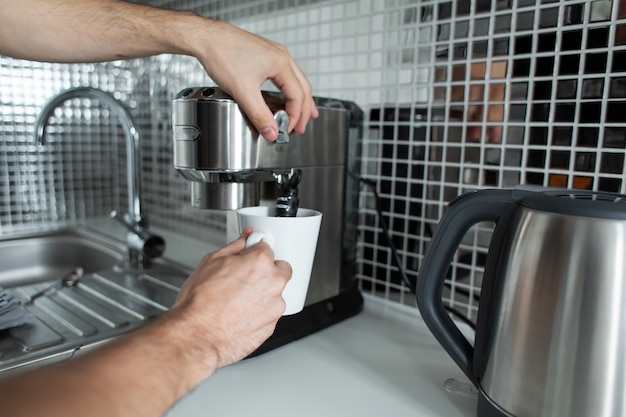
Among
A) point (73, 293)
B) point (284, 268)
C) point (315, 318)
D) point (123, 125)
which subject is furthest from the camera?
point (123, 125)

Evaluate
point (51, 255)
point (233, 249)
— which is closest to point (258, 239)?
point (233, 249)

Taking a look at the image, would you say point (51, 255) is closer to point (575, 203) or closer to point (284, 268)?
point (284, 268)

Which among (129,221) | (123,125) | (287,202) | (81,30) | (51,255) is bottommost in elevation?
(51,255)

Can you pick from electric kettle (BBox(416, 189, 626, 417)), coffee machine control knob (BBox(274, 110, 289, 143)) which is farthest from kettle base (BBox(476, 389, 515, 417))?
coffee machine control knob (BBox(274, 110, 289, 143))

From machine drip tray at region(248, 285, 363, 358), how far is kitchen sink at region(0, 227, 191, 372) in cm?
23

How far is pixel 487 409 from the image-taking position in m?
0.46

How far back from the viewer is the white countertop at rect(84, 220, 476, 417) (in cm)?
52

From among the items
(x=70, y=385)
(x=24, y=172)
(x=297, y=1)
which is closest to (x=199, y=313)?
(x=70, y=385)

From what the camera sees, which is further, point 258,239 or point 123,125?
point 123,125

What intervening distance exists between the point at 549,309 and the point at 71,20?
2.22 feet

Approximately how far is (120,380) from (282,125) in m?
0.35

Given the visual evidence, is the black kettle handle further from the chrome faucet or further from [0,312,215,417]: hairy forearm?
the chrome faucet

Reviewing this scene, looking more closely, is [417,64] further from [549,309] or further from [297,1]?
[549,309]

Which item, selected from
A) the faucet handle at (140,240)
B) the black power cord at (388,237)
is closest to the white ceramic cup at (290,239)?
the black power cord at (388,237)
